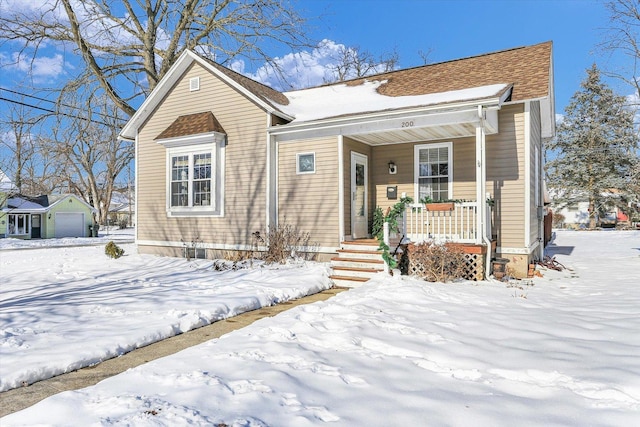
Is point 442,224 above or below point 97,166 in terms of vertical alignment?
below

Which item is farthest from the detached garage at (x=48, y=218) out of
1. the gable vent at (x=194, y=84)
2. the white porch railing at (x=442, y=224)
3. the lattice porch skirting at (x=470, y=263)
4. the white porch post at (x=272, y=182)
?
the lattice porch skirting at (x=470, y=263)

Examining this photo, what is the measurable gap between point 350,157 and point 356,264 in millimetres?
2788

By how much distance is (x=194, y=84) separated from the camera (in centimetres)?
1114

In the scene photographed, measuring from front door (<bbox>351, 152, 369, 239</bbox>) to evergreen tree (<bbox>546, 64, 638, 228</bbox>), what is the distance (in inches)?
1047

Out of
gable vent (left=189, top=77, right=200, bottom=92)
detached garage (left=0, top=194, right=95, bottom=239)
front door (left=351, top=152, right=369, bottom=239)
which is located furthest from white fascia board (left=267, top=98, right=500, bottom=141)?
detached garage (left=0, top=194, right=95, bottom=239)

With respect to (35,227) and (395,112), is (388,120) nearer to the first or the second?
(395,112)

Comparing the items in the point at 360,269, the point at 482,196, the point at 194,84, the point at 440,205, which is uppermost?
the point at 194,84

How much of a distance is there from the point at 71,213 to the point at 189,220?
2573cm

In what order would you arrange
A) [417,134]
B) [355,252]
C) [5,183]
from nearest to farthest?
[355,252], [417,134], [5,183]

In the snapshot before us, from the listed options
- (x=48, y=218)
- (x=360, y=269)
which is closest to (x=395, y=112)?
(x=360, y=269)

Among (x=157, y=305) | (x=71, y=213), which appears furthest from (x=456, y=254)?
(x=71, y=213)

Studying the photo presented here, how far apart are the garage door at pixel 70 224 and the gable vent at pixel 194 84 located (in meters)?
26.0

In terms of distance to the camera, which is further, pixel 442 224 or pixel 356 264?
pixel 442 224

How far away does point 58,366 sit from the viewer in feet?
11.5
